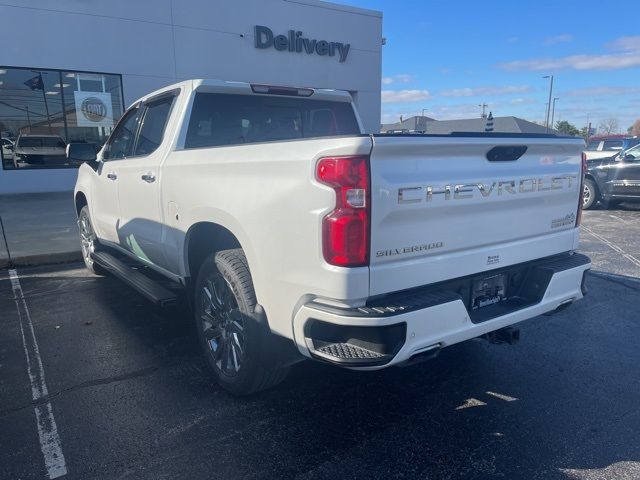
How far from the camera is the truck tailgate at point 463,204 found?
2416 millimetres

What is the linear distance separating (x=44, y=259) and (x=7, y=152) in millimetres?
8721

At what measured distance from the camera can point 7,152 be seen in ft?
45.6

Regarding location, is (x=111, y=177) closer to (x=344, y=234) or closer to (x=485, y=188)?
(x=344, y=234)

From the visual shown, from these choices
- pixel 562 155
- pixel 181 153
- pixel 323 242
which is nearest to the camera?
pixel 323 242

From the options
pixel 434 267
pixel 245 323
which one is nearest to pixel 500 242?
pixel 434 267

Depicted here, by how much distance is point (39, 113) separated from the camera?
1429 cm

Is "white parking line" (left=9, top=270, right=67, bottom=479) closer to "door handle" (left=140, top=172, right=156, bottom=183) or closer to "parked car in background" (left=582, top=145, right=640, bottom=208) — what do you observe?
"door handle" (left=140, top=172, right=156, bottom=183)

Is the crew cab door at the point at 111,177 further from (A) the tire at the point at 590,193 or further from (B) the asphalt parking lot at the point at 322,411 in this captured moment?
(A) the tire at the point at 590,193

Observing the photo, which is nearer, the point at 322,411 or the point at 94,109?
the point at 322,411

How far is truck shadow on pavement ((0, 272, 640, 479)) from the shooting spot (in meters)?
2.64

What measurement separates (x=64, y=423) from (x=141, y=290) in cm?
125

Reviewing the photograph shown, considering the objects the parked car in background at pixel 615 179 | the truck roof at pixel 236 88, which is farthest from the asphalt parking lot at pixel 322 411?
the parked car in background at pixel 615 179

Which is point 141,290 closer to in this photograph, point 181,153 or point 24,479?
point 181,153

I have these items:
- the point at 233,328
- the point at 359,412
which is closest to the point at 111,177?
the point at 233,328
